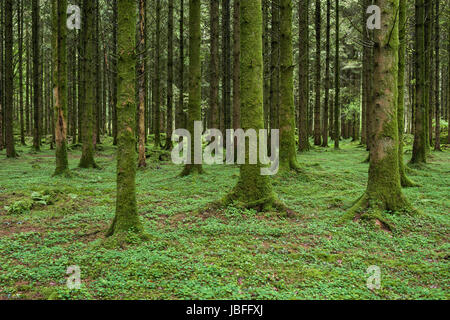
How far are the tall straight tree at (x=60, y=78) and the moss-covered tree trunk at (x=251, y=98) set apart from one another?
7.86 m

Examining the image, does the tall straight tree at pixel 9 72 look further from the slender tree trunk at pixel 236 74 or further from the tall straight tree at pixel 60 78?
the slender tree trunk at pixel 236 74

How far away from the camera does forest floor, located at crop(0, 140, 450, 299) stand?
12.7ft

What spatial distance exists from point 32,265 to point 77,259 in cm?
61

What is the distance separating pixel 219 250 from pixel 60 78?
10426 mm

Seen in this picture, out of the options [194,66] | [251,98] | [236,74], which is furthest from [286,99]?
[236,74]

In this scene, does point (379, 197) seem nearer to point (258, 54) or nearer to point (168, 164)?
point (258, 54)

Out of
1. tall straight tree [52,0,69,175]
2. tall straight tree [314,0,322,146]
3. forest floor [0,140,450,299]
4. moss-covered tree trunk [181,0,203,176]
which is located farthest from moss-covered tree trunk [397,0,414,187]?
tall straight tree [314,0,322,146]

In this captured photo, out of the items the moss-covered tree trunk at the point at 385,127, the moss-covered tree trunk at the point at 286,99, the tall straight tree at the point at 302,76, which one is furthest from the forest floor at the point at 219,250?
the tall straight tree at the point at 302,76

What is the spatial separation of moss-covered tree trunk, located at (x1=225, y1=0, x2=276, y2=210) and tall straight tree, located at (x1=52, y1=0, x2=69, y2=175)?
25.8 feet

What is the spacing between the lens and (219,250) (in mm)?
5148

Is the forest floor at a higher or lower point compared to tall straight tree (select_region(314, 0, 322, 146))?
lower

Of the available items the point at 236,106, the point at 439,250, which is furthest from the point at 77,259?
the point at 236,106

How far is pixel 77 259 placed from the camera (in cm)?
466

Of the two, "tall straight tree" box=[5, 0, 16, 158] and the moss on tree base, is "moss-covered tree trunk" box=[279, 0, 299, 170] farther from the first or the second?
"tall straight tree" box=[5, 0, 16, 158]
